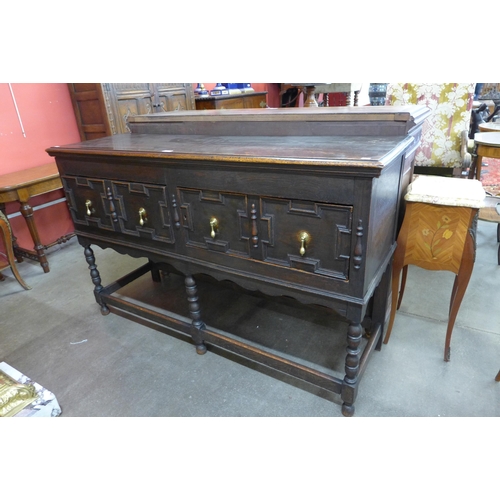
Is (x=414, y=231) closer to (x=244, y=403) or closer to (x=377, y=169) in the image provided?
(x=377, y=169)

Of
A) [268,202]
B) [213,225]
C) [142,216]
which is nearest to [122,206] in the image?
[142,216]

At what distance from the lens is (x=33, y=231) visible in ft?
8.84

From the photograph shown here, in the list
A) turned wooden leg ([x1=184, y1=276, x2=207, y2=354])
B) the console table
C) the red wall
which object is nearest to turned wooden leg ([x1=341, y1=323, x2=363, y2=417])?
turned wooden leg ([x1=184, y1=276, x2=207, y2=354])

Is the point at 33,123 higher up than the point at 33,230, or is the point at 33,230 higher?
the point at 33,123

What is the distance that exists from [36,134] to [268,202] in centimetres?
253

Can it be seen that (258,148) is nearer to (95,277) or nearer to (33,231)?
(95,277)

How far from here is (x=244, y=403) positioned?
1.55 meters

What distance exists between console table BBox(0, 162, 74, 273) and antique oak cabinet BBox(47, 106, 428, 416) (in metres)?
0.87

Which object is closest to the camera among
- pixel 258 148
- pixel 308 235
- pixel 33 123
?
pixel 308 235

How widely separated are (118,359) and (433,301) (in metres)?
1.74

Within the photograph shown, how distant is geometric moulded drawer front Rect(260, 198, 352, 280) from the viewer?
3.85 ft

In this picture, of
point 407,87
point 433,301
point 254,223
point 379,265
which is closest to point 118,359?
point 254,223

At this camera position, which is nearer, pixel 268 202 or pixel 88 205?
pixel 268 202

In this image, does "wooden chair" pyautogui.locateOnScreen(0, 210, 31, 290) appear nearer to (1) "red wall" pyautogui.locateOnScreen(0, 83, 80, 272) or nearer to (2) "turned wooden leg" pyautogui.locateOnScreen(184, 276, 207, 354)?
(1) "red wall" pyautogui.locateOnScreen(0, 83, 80, 272)
